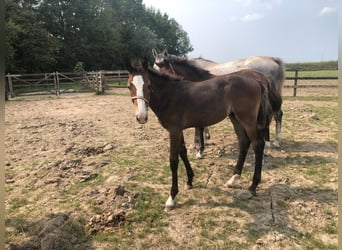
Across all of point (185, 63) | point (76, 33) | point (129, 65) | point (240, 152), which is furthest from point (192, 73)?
point (76, 33)

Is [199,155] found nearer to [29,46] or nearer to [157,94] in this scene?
[157,94]

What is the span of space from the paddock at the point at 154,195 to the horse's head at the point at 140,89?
3.72 ft

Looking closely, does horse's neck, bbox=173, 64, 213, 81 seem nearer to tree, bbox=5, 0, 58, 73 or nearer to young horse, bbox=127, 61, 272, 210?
young horse, bbox=127, 61, 272, 210

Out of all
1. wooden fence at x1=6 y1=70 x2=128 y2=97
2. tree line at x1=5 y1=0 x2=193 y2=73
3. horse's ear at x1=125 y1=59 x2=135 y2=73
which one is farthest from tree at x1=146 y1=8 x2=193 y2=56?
horse's ear at x1=125 y1=59 x2=135 y2=73

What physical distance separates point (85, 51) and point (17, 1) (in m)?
8.01

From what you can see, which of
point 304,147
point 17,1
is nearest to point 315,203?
point 304,147

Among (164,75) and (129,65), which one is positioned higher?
(129,65)

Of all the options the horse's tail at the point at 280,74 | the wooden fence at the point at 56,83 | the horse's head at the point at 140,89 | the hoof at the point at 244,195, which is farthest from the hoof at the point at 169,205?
the wooden fence at the point at 56,83

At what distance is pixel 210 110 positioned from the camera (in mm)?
3520

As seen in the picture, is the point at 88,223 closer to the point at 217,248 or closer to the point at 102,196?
the point at 102,196

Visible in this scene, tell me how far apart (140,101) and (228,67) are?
133 inches

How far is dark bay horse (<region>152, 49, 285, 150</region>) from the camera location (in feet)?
17.0

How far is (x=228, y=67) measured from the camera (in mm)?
5879

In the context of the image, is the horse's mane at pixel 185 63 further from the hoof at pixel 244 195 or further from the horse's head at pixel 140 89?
the hoof at pixel 244 195
